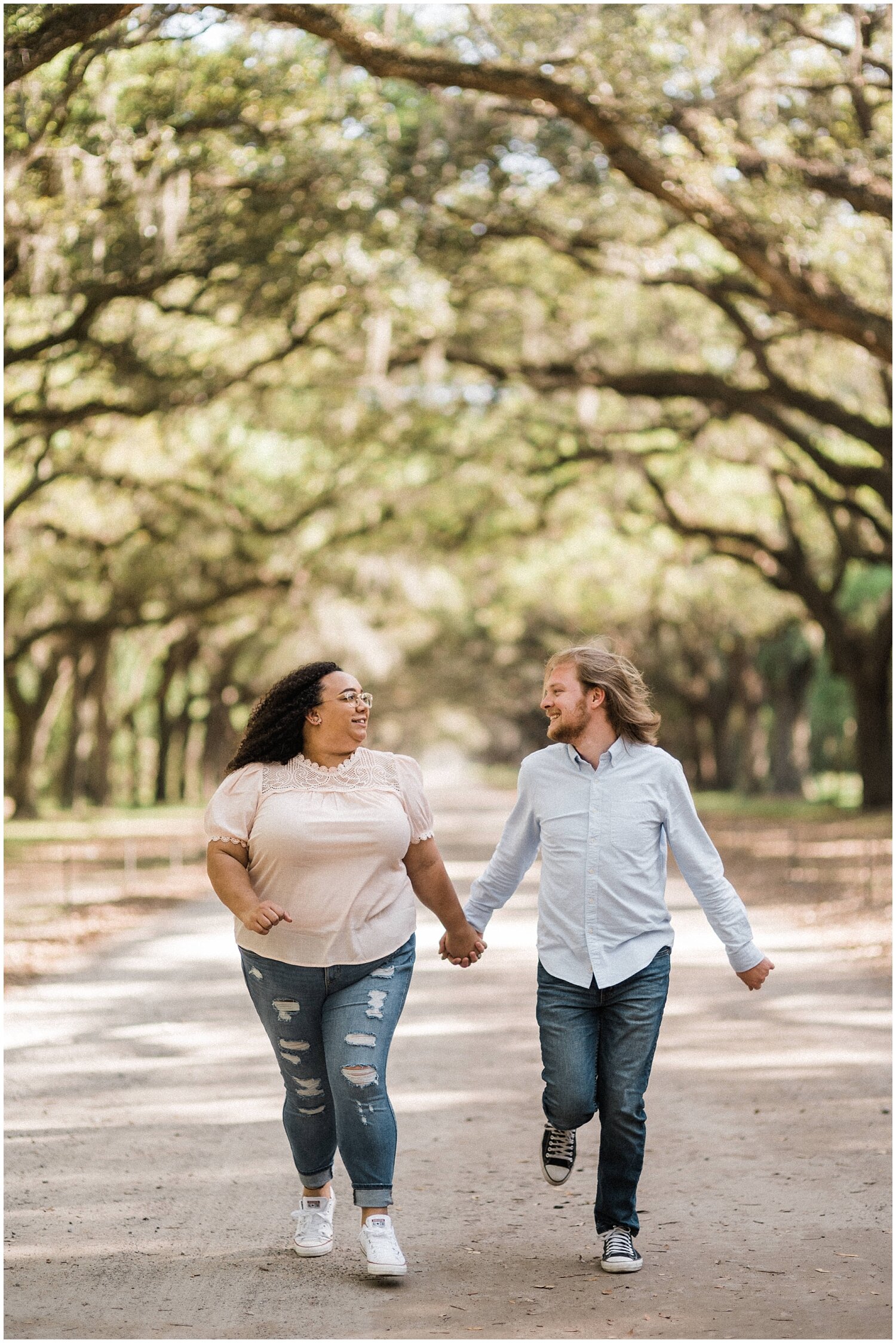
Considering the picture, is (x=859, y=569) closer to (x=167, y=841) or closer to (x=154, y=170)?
(x=167, y=841)

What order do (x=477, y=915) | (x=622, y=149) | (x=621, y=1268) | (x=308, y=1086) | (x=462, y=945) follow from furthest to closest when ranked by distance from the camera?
(x=622, y=149)
(x=477, y=915)
(x=462, y=945)
(x=308, y=1086)
(x=621, y=1268)

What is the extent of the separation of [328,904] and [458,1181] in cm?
168

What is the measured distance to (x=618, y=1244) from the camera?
16.4 ft

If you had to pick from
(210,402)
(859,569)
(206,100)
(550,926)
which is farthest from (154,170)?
(859,569)

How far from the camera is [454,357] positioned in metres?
21.8

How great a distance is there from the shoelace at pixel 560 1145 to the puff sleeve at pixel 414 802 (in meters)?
1.04

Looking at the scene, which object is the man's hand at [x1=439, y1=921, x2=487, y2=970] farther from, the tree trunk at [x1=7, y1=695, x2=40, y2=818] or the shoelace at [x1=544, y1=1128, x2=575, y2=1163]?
the tree trunk at [x1=7, y1=695, x2=40, y2=818]

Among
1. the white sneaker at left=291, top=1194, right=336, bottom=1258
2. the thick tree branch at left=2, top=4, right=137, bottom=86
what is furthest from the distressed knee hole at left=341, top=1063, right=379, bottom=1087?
the thick tree branch at left=2, top=4, right=137, bottom=86

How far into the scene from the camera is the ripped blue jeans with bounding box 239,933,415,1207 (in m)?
5.00

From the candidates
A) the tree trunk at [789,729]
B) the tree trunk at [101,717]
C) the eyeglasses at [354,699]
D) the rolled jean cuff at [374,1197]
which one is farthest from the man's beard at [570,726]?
the tree trunk at [789,729]

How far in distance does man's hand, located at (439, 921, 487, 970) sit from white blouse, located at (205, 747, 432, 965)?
0.23m

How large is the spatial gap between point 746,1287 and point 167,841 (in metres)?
25.3

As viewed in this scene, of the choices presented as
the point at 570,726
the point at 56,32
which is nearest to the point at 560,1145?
the point at 570,726

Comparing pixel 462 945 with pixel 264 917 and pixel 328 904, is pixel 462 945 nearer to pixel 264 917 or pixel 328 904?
pixel 328 904
